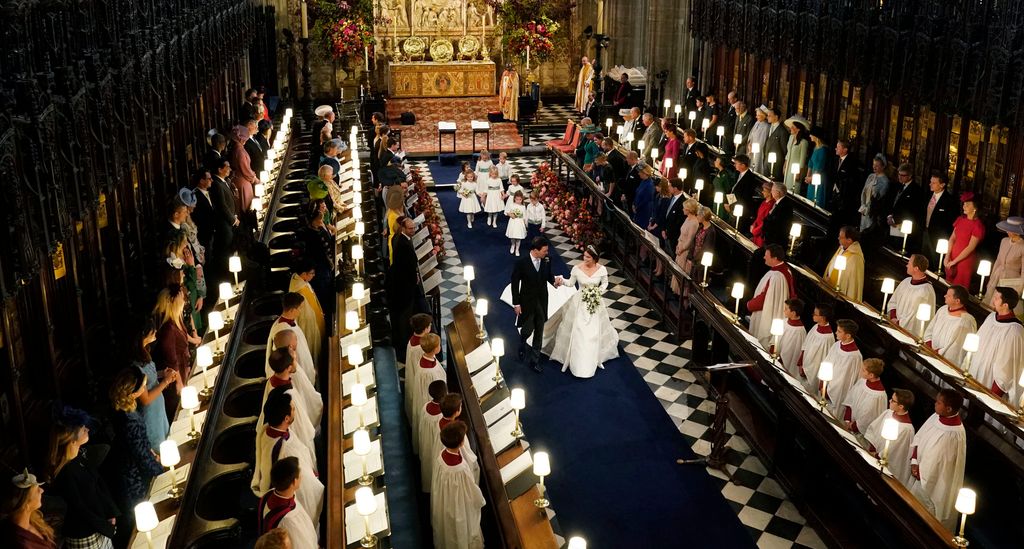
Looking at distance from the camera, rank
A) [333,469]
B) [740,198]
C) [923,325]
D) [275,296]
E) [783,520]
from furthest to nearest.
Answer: [740,198]
[275,296]
[923,325]
[783,520]
[333,469]

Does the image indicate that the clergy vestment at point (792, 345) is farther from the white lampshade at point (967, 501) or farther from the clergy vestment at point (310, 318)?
the clergy vestment at point (310, 318)

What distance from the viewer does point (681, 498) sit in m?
9.53

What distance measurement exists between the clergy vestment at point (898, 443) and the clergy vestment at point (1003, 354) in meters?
1.40

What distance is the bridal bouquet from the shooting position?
464 inches

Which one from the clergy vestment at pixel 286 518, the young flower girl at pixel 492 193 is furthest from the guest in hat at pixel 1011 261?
the young flower girl at pixel 492 193

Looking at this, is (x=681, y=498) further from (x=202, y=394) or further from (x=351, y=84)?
(x=351, y=84)

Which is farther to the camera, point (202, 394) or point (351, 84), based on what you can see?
point (351, 84)

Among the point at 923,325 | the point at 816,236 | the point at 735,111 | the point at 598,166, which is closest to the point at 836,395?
the point at 923,325

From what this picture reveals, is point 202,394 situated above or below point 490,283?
above

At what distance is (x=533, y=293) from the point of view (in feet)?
39.1

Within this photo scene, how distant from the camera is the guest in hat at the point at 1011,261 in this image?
10.6 metres

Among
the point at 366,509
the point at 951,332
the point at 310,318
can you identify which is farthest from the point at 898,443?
the point at 310,318

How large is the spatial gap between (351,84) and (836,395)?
76.6ft

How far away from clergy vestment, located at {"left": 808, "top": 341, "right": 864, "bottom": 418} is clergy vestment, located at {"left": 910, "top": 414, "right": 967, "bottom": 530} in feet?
4.34
